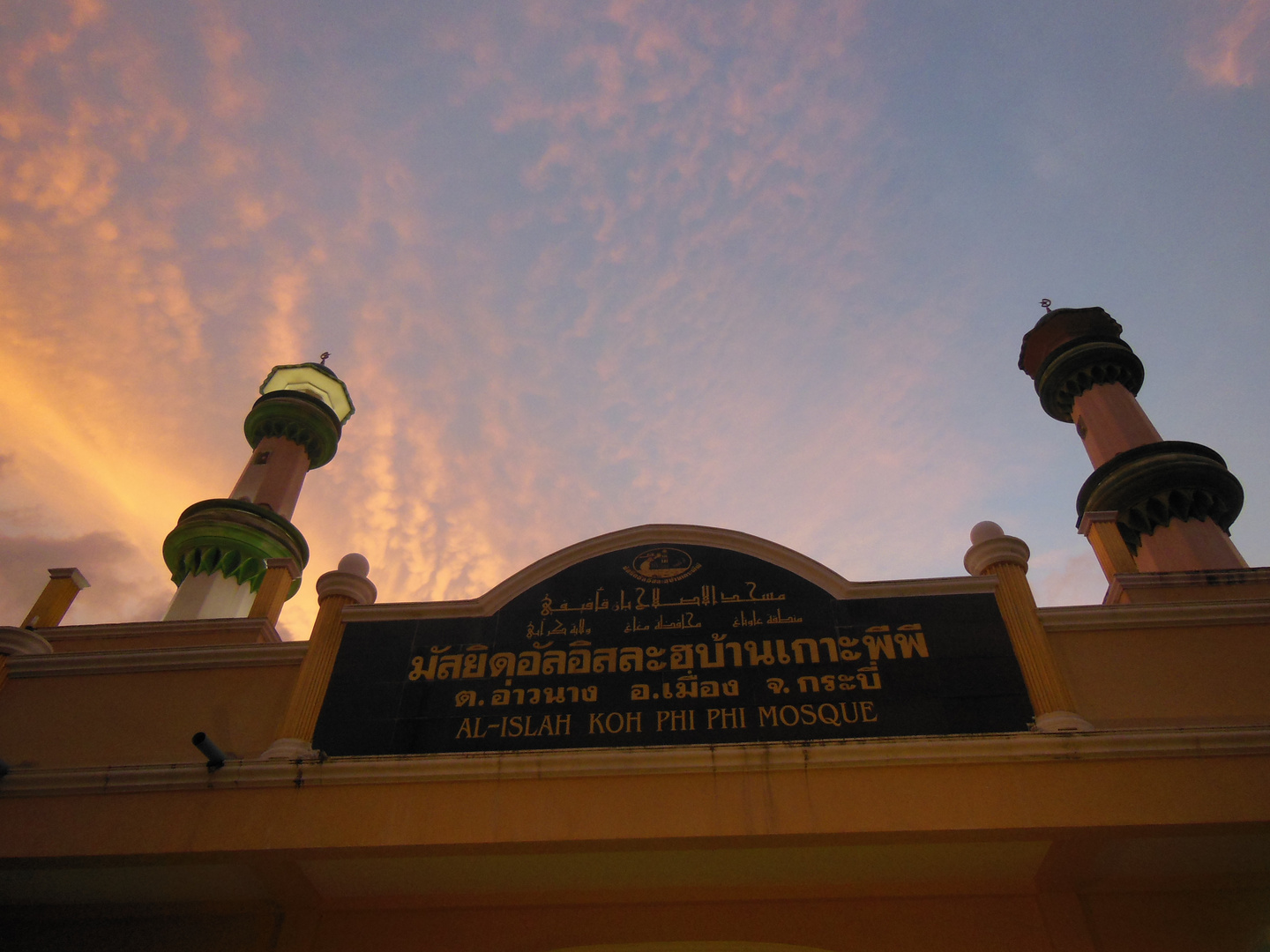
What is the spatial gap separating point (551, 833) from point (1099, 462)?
55.8ft

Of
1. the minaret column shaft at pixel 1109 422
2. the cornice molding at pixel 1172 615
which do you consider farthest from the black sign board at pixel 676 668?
the minaret column shaft at pixel 1109 422

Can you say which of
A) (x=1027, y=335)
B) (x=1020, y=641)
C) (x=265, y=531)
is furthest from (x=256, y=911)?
(x=1027, y=335)

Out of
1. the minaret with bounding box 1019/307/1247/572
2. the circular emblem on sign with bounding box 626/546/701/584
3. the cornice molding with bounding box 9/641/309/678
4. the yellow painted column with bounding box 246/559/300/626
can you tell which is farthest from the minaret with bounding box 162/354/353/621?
the minaret with bounding box 1019/307/1247/572

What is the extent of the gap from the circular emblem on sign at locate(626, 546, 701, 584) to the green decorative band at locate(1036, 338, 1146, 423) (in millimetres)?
15814

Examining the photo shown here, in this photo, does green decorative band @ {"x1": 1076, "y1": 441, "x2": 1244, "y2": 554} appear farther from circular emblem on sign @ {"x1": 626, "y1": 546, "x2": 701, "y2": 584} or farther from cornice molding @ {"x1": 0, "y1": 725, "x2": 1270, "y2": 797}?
circular emblem on sign @ {"x1": 626, "y1": 546, "x2": 701, "y2": 584}

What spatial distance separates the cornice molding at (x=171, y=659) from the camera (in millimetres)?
8172

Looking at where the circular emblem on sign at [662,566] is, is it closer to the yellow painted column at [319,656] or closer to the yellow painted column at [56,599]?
the yellow painted column at [319,656]

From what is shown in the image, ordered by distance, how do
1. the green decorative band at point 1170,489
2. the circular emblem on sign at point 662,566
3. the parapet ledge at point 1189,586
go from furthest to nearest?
the green decorative band at point 1170,489
the circular emblem on sign at point 662,566
the parapet ledge at point 1189,586

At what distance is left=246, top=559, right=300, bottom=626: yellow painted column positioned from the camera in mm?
9133

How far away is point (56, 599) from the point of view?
9.98 meters

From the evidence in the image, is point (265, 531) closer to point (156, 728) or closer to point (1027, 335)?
point (156, 728)

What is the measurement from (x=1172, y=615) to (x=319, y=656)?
309 inches

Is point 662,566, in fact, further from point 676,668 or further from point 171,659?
point 171,659

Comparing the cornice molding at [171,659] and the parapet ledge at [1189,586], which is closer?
the cornice molding at [171,659]
